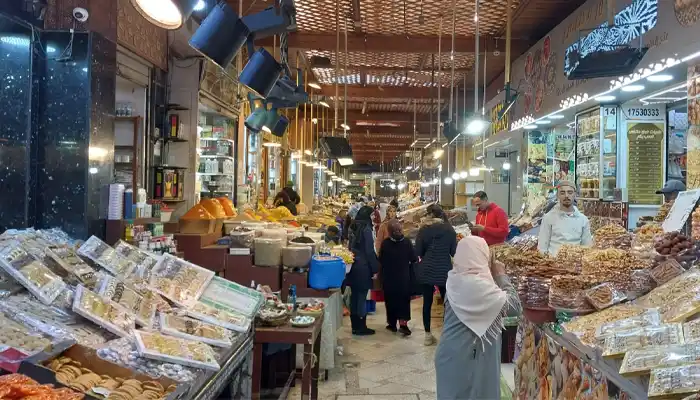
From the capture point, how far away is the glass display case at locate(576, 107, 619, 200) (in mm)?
7723

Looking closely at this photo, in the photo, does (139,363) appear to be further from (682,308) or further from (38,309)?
(682,308)

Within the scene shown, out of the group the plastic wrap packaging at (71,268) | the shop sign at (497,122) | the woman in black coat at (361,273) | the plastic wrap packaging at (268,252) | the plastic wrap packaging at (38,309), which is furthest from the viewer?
the shop sign at (497,122)

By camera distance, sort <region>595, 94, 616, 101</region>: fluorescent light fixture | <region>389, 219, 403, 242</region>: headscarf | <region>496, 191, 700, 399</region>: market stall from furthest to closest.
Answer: <region>389, 219, 403, 242</region>: headscarf, <region>595, 94, 616, 101</region>: fluorescent light fixture, <region>496, 191, 700, 399</region>: market stall

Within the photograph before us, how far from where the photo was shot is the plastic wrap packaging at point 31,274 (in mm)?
2980

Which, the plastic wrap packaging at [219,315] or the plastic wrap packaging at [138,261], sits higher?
the plastic wrap packaging at [138,261]

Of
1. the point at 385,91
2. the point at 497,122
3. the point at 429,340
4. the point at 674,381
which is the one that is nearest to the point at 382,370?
the point at 429,340

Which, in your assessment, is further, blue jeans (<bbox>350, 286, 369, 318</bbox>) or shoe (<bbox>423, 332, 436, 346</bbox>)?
blue jeans (<bbox>350, 286, 369, 318</bbox>)

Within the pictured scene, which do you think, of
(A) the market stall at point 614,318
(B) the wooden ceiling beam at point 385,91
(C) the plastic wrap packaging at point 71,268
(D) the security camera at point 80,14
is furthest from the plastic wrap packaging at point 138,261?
(B) the wooden ceiling beam at point 385,91

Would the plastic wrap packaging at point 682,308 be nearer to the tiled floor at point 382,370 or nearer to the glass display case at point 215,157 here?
the tiled floor at point 382,370

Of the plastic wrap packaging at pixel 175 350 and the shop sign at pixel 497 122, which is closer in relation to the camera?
the plastic wrap packaging at pixel 175 350

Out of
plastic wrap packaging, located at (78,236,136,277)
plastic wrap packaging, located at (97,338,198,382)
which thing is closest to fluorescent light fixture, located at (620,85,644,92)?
plastic wrap packaging, located at (78,236,136,277)

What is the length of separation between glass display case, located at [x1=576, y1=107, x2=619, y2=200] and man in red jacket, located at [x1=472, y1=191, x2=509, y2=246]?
3.91ft

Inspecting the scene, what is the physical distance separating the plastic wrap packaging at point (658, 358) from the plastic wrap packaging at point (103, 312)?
2230mm

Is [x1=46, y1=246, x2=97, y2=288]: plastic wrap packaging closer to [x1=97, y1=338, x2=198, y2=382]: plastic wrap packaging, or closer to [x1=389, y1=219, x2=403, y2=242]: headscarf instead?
[x1=97, y1=338, x2=198, y2=382]: plastic wrap packaging
